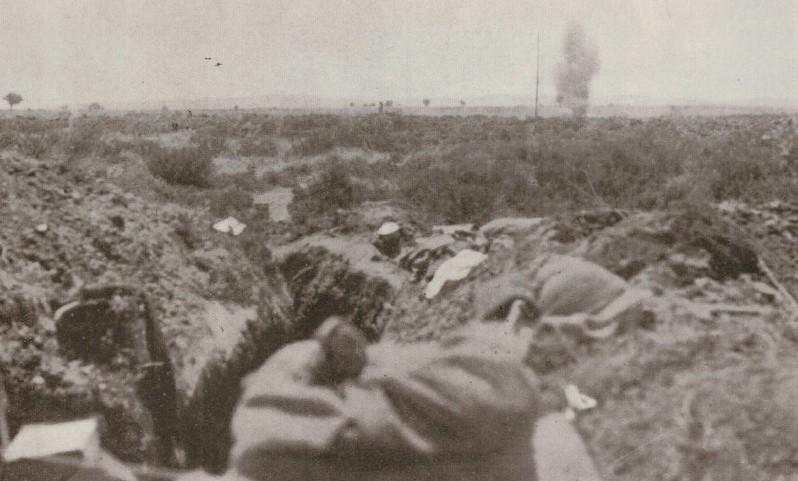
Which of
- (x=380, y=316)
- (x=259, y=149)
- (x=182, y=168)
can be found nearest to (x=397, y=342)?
(x=380, y=316)

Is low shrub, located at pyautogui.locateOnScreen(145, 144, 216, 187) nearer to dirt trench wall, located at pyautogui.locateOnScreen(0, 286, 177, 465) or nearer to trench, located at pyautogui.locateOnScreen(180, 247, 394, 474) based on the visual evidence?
trench, located at pyautogui.locateOnScreen(180, 247, 394, 474)

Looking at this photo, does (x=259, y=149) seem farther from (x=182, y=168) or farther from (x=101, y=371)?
(x=101, y=371)

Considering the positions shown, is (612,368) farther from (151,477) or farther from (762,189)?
(762,189)

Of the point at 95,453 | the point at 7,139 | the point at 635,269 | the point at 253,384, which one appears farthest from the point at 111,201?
the point at 7,139

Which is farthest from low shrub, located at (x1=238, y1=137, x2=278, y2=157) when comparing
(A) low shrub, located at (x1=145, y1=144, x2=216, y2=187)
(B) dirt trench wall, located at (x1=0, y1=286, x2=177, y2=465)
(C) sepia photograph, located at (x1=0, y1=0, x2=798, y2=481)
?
(B) dirt trench wall, located at (x1=0, y1=286, x2=177, y2=465)

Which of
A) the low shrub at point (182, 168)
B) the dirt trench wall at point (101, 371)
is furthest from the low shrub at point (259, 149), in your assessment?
the dirt trench wall at point (101, 371)

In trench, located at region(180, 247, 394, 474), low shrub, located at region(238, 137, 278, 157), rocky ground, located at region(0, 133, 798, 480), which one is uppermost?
rocky ground, located at region(0, 133, 798, 480)
